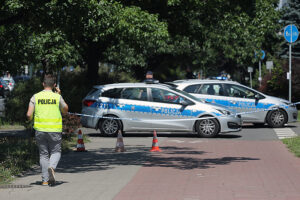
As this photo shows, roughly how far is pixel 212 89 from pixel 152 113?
365cm

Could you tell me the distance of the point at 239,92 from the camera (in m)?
20.7

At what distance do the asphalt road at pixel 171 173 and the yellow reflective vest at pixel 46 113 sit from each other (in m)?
0.85

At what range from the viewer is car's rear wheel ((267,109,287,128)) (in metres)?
20.5

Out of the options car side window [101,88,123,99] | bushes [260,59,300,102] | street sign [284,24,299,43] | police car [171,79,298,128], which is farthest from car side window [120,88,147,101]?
bushes [260,59,300,102]

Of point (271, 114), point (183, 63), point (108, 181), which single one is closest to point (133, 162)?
point (108, 181)

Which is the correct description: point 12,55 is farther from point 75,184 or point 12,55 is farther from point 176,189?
point 176,189

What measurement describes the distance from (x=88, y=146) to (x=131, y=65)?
1845 cm

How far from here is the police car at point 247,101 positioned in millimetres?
20438

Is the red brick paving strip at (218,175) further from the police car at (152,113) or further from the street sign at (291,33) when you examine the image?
the street sign at (291,33)

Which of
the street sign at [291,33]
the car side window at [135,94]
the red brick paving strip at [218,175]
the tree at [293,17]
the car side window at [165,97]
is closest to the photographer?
the red brick paving strip at [218,175]

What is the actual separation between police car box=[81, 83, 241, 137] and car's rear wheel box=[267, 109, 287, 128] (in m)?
2.86

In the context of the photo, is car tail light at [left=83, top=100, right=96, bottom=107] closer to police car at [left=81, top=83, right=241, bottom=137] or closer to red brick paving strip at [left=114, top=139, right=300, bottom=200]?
police car at [left=81, top=83, right=241, bottom=137]

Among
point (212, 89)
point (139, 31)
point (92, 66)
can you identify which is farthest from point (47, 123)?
point (92, 66)

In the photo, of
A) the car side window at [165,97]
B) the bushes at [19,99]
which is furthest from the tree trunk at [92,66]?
the car side window at [165,97]
